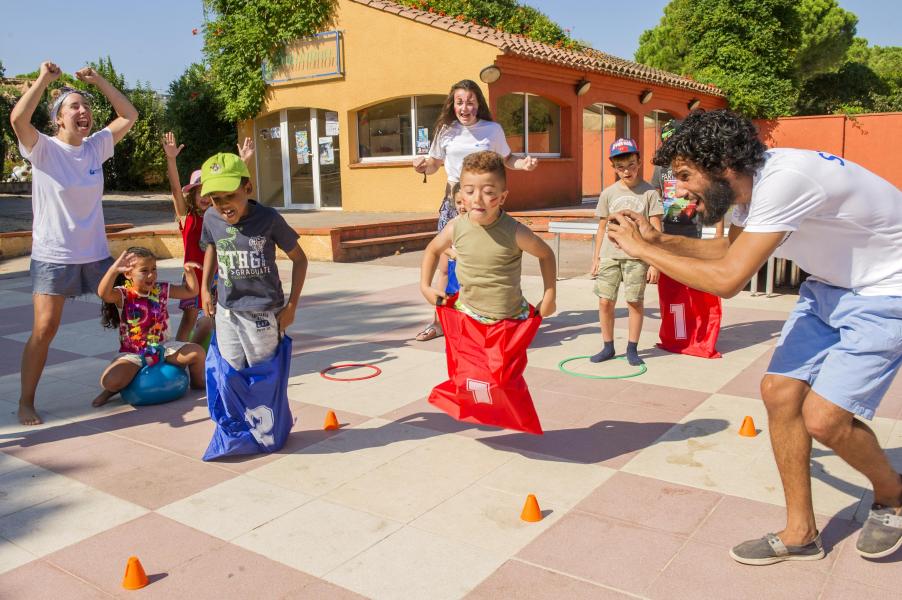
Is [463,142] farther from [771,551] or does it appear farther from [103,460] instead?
[771,551]

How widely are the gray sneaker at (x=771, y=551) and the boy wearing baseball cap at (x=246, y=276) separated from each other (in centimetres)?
256

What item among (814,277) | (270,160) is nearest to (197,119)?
(270,160)

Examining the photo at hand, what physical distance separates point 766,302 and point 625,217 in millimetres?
6024

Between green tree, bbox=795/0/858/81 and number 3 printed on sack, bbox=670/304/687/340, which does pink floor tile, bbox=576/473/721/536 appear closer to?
number 3 printed on sack, bbox=670/304/687/340

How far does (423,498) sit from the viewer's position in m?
3.69

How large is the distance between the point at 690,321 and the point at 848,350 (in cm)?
353

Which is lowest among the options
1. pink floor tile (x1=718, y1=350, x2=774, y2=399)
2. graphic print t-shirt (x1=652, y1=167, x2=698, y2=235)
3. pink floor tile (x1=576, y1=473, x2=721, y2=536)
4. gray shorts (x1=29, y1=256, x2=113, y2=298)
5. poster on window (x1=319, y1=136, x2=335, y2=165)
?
pink floor tile (x1=576, y1=473, x2=721, y2=536)

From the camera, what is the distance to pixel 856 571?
116 inches

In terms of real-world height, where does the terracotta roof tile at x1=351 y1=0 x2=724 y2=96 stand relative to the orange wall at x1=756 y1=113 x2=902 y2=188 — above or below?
above

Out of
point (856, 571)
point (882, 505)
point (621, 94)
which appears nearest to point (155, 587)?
point (856, 571)

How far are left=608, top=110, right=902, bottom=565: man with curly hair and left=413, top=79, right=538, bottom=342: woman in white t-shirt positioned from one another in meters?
3.49

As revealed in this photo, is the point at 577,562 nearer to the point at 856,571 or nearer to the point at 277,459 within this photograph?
the point at 856,571

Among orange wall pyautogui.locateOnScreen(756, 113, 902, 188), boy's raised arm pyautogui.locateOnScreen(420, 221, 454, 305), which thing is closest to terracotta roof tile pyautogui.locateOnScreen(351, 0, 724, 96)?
orange wall pyautogui.locateOnScreen(756, 113, 902, 188)

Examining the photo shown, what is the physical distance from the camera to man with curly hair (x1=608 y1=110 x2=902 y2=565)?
2.82 meters
